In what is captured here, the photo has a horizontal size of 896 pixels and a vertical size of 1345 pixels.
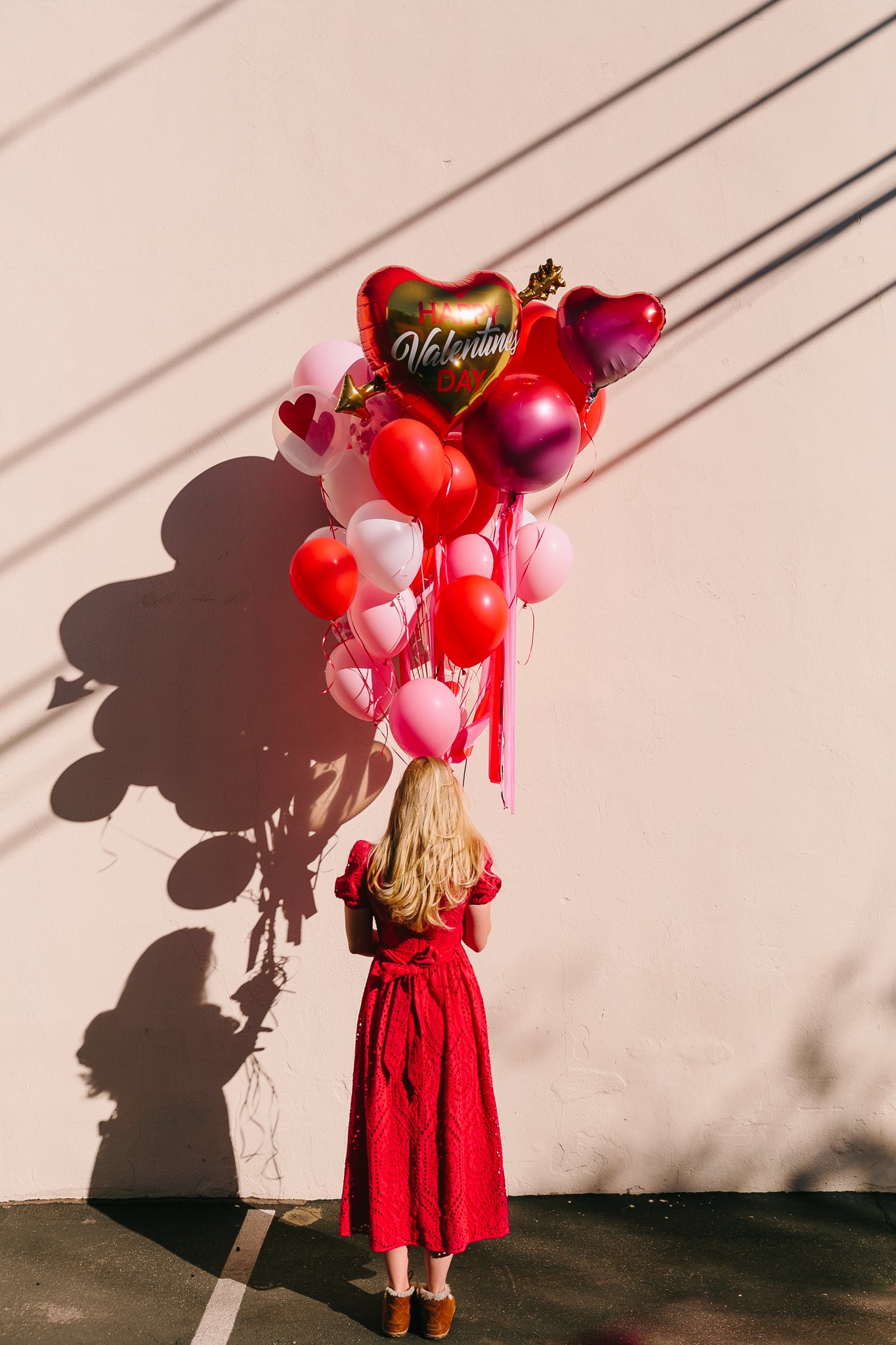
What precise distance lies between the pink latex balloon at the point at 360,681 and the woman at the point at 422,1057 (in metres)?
0.29

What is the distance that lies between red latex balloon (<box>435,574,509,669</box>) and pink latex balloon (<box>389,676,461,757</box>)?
0.12m

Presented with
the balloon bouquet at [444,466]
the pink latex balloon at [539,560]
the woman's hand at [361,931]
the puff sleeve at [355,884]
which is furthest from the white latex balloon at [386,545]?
the woman's hand at [361,931]

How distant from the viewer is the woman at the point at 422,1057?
252cm

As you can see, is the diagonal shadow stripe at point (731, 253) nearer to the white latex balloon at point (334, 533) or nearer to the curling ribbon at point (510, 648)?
the curling ribbon at point (510, 648)

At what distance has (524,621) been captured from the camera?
328 centimetres

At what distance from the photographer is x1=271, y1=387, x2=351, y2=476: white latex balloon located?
8.71ft

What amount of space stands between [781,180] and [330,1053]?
11.3 feet

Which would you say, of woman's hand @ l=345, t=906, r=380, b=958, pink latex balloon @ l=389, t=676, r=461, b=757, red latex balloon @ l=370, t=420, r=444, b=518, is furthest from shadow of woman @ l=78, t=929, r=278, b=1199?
red latex balloon @ l=370, t=420, r=444, b=518

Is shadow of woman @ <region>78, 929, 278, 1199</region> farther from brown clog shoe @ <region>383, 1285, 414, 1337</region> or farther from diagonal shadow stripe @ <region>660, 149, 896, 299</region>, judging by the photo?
diagonal shadow stripe @ <region>660, 149, 896, 299</region>

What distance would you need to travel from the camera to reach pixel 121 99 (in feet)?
10.5

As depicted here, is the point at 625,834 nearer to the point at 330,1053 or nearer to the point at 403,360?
the point at 330,1053

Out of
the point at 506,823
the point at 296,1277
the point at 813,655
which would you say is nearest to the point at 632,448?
the point at 813,655

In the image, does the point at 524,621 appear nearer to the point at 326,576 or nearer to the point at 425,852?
the point at 326,576

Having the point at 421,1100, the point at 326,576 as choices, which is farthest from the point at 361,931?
the point at 326,576
